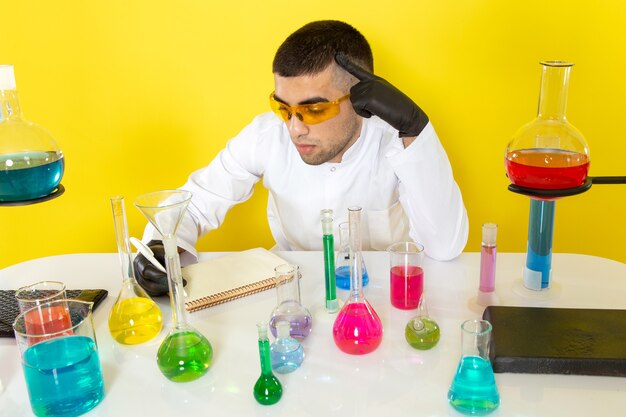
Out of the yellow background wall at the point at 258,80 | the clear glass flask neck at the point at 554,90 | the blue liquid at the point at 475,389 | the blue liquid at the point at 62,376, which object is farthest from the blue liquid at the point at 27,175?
the yellow background wall at the point at 258,80

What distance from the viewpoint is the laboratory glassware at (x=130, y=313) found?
1.30m

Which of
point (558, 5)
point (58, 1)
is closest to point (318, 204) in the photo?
point (558, 5)

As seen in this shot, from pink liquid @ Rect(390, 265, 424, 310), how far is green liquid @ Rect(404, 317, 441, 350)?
5.4 inches

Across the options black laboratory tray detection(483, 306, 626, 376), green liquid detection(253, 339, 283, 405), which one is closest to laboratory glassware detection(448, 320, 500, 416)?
black laboratory tray detection(483, 306, 626, 376)

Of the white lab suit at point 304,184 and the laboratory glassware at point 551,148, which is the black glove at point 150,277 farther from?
the laboratory glassware at point 551,148

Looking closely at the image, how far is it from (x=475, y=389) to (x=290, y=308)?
1.44ft

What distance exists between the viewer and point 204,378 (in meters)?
1.17

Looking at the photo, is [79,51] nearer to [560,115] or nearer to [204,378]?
[204,378]

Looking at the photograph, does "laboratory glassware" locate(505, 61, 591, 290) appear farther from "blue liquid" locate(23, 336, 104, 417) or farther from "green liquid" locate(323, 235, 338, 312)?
"blue liquid" locate(23, 336, 104, 417)

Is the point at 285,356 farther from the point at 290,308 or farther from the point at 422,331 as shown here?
the point at 422,331

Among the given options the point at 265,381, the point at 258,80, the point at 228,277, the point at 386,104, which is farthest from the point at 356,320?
the point at 258,80

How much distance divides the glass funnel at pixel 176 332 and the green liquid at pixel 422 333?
0.42m

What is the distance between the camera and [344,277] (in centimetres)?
151

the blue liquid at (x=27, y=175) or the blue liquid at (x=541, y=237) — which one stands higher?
the blue liquid at (x=27, y=175)
